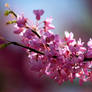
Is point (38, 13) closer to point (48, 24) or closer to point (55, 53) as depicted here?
point (48, 24)

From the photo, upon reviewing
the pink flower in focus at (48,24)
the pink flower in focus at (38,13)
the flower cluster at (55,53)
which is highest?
the pink flower in focus at (38,13)

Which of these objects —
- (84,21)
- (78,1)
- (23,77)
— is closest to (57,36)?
(23,77)

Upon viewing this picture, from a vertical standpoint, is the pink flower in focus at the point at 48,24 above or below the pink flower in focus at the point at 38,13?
below

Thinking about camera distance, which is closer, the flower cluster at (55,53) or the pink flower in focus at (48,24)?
the flower cluster at (55,53)

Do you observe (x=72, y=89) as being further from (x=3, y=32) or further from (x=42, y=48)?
(x=42, y=48)

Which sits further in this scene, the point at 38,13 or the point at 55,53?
the point at 38,13

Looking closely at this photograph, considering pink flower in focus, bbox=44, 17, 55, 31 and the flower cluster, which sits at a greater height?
pink flower in focus, bbox=44, 17, 55, 31

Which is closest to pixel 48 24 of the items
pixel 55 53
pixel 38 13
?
pixel 38 13

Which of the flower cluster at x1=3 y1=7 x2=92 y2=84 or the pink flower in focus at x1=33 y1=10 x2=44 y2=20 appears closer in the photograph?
the flower cluster at x1=3 y1=7 x2=92 y2=84
